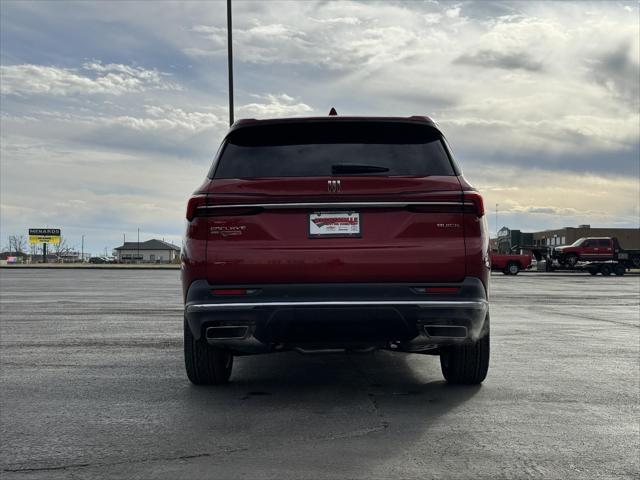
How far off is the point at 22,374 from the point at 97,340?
2.29m

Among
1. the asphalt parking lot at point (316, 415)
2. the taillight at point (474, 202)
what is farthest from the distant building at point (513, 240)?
the taillight at point (474, 202)

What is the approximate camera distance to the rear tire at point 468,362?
17.9ft

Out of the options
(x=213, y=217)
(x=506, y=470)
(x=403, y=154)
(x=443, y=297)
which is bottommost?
(x=506, y=470)

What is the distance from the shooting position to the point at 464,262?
184 inches

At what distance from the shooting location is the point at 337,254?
458cm

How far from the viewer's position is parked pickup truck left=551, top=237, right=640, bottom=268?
40.0 meters

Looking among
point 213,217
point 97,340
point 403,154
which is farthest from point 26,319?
point 403,154

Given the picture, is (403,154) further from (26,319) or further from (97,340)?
(26,319)

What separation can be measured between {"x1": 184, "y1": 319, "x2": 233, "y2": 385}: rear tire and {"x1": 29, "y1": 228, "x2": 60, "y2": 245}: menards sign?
95.5 metres

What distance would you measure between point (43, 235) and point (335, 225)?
3870 inches

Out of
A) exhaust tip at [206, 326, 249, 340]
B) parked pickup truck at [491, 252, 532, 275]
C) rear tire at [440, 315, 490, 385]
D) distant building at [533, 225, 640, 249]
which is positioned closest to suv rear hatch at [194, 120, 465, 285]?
exhaust tip at [206, 326, 249, 340]

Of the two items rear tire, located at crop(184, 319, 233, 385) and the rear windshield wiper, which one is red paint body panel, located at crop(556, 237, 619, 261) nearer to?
rear tire, located at crop(184, 319, 233, 385)

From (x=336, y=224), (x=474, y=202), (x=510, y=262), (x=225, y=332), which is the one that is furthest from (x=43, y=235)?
(x=474, y=202)

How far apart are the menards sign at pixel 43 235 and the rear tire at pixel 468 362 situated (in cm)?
9630
